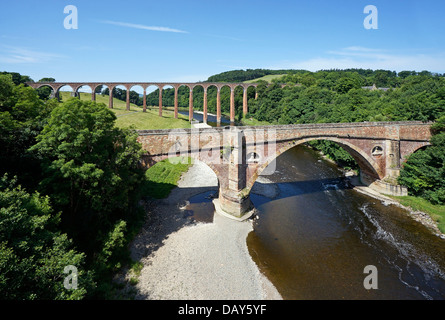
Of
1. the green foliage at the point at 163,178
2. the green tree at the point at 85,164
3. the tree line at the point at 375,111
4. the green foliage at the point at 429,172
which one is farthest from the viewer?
the green foliage at the point at 163,178

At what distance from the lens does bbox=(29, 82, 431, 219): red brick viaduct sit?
71.0 feet

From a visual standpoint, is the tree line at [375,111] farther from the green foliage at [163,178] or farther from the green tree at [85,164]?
the green tree at [85,164]

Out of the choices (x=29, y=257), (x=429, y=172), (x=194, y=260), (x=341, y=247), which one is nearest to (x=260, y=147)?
(x=341, y=247)

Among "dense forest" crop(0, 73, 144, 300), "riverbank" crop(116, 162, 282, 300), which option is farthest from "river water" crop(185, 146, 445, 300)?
"dense forest" crop(0, 73, 144, 300)

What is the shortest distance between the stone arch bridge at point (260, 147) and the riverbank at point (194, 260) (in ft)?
12.4

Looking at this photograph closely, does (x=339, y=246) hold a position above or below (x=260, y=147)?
below

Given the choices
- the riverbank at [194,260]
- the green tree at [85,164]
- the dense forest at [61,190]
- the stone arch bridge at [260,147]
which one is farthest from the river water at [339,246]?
the green tree at [85,164]

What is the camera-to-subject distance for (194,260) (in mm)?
16859

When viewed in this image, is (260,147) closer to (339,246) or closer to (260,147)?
(260,147)

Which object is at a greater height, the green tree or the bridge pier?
the green tree

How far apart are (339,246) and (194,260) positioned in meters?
11.7

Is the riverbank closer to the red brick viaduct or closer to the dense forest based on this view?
the dense forest

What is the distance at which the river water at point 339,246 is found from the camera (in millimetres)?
15172
